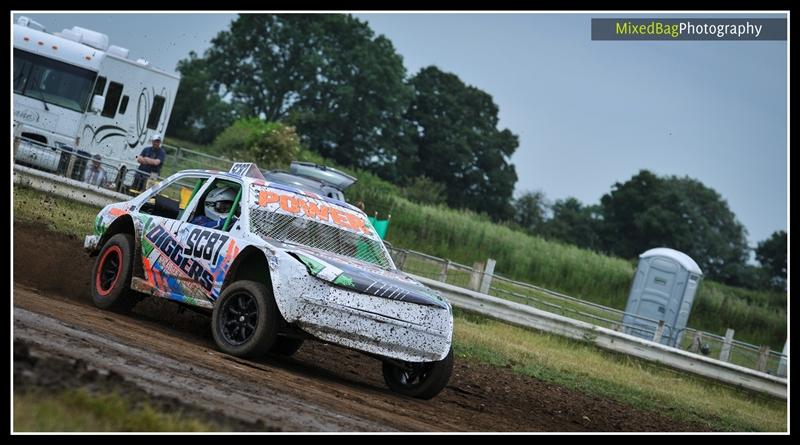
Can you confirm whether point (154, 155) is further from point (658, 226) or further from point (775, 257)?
point (775, 257)

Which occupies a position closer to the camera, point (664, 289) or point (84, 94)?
point (84, 94)

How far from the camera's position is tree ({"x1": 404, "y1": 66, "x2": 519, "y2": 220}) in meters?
86.4

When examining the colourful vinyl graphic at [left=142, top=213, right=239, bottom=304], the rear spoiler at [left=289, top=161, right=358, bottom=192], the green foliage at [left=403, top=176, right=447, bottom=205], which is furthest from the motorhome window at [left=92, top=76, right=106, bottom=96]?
the green foliage at [left=403, top=176, right=447, bottom=205]

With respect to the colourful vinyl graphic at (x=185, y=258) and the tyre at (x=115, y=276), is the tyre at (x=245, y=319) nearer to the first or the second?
the colourful vinyl graphic at (x=185, y=258)

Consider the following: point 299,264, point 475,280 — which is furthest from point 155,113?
point 299,264

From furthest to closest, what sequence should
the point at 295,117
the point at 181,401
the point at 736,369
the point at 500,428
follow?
1. the point at 295,117
2. the point at 736,369
3. the point at 500,428
4. the point at 181,401

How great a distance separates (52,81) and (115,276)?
1478cm

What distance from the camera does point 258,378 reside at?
923 centimetres

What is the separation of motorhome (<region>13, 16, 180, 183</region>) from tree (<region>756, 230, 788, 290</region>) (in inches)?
2605

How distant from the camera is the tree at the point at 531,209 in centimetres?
9075

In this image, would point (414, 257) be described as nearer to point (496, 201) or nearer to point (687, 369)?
point (687, 369)

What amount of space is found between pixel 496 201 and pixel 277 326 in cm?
7890

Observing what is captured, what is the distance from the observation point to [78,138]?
26.2 meters
